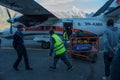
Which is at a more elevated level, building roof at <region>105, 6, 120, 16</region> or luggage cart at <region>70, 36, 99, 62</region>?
building roof at <region>105, 6, 120, 16</region>

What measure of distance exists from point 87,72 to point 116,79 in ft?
26.8

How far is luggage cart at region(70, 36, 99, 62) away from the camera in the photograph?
50.4ft

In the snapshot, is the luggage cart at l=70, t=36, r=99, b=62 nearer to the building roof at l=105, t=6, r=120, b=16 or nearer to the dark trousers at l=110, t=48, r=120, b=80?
the building roof at l=105, t=6, r=120, b=16

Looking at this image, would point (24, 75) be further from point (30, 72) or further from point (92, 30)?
point (92, 30)

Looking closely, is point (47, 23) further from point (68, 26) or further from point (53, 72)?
point (53, 72)

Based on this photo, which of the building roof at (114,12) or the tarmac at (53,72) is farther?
the building roof at (114,12)

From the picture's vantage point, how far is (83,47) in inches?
608

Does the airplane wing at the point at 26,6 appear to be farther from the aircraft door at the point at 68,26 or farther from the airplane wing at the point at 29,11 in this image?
the aircraft door at the point at 68,26

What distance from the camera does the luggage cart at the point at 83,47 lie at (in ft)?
50.4

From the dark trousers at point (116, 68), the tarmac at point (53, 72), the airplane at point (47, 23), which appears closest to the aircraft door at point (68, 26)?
the airplane at point (47, 23)

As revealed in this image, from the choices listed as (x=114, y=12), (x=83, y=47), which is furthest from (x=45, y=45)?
(x=83, y=47)

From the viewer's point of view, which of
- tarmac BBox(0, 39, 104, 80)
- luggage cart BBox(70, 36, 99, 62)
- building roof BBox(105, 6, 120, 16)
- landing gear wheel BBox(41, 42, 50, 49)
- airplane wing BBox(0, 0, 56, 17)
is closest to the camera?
tarmac BBox(0, 39, 104, 80)

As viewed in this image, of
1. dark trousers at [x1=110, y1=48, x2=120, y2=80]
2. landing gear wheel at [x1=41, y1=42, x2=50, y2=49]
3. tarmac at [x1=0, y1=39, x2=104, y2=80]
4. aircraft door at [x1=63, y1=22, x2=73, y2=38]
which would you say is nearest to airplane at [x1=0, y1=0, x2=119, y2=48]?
aircraft door at [x1=63, y1=22, x2=73, y2=38]

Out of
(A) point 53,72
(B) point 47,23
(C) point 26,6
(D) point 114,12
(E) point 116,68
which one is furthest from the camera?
(D) point 114,12
